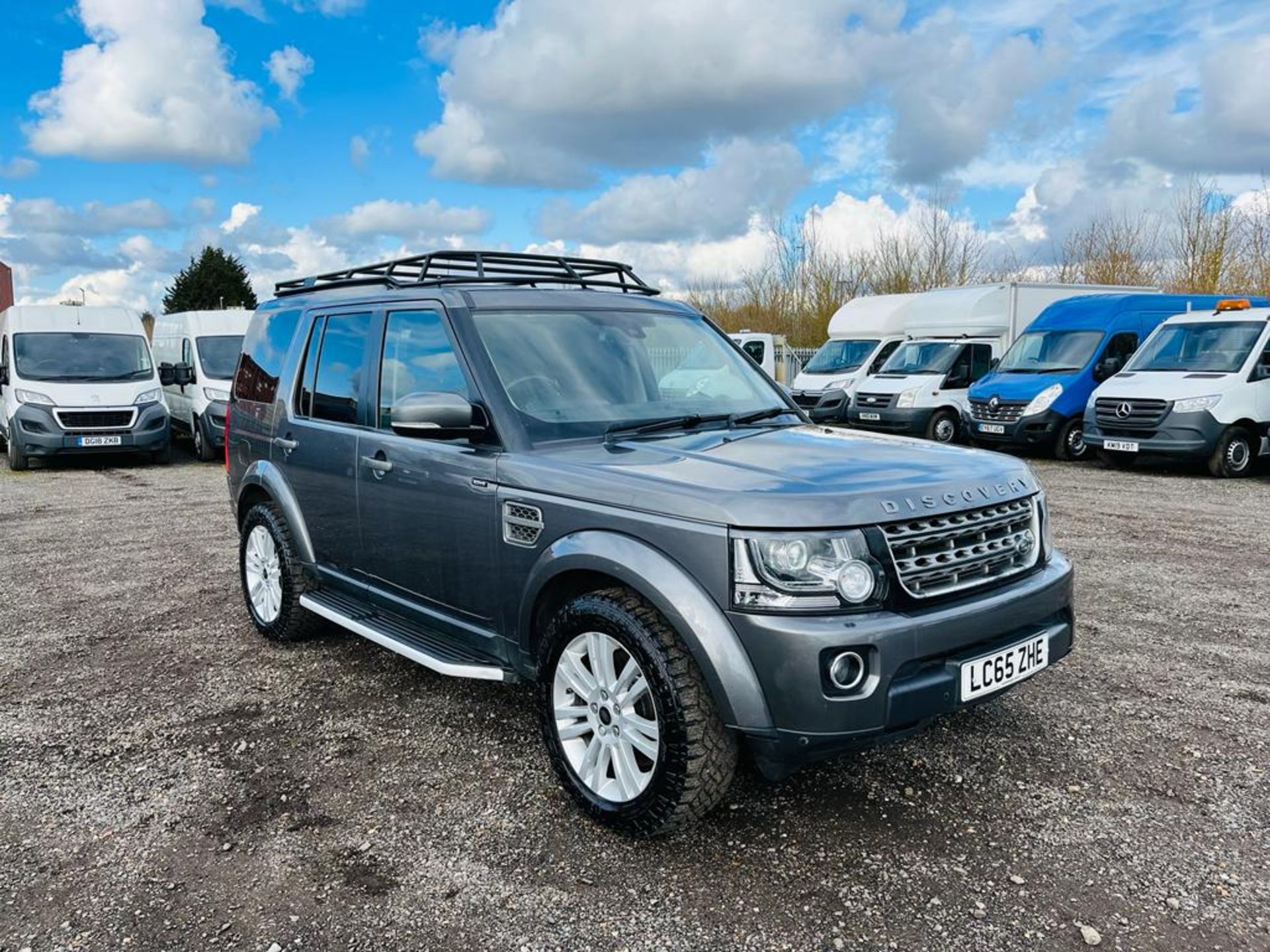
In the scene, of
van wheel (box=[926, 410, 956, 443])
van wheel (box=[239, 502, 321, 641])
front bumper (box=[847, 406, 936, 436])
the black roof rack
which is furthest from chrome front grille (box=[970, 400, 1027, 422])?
van wheel (box=[239, 502, 321, 641])

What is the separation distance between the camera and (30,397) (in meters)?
13.8

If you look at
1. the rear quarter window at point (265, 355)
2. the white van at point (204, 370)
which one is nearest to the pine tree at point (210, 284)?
the white van at point (204, 370)

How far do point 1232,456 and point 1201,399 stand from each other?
898 mm

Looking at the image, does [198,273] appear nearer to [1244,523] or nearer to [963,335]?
[963,335]

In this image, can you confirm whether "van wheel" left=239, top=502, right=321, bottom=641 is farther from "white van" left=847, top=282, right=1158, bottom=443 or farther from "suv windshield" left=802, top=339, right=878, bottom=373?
"suv windshield" left=802, top=339, right=878, bottom=373

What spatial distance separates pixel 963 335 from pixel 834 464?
15.7 meters

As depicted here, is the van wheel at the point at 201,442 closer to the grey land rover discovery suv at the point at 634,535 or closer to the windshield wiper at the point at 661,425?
the grey land rover discovery suv at the point at 634,535

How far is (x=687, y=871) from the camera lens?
3.15 meters

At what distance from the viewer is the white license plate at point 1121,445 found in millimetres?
12781

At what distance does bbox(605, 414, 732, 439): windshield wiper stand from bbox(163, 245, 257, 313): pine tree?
6433 centimetres

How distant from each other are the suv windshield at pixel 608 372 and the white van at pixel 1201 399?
9805mm

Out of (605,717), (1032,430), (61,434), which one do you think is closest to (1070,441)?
(1032,430)

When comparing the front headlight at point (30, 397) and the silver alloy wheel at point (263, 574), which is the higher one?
the front headlight at point (30, 397)

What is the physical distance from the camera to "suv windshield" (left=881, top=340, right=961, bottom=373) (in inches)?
687
